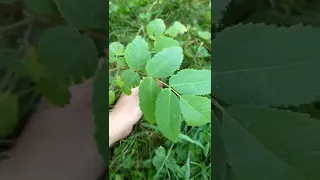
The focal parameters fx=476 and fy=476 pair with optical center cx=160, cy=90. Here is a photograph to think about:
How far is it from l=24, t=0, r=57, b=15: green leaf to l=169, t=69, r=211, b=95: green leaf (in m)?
0.28

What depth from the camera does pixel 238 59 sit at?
38.6 inches

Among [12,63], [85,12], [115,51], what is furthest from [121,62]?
[12,63]

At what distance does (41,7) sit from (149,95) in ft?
0.94

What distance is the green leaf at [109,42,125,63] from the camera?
3.22 ft

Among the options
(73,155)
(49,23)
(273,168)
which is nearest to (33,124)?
(73,155)

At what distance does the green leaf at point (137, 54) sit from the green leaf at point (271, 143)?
206 millimetres

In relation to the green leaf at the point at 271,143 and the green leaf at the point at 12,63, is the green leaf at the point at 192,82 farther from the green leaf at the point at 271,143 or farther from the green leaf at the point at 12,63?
the green leaf at the point at 12,63

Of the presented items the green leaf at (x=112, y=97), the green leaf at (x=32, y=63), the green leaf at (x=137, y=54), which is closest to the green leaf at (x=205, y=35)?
the green leaf at (x=137, y=54)

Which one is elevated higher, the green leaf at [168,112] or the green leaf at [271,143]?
the green leaf at [168,112]

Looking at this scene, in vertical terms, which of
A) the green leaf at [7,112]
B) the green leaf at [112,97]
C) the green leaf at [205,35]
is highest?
the green leaf at [205,35]

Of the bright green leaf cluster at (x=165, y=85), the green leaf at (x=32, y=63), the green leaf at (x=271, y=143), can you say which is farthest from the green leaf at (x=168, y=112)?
the green leaf at (x=32, y=63)

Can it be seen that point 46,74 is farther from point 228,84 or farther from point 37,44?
point 228,84

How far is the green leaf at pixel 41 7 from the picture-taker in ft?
3.20

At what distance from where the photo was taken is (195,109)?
3.20ft
